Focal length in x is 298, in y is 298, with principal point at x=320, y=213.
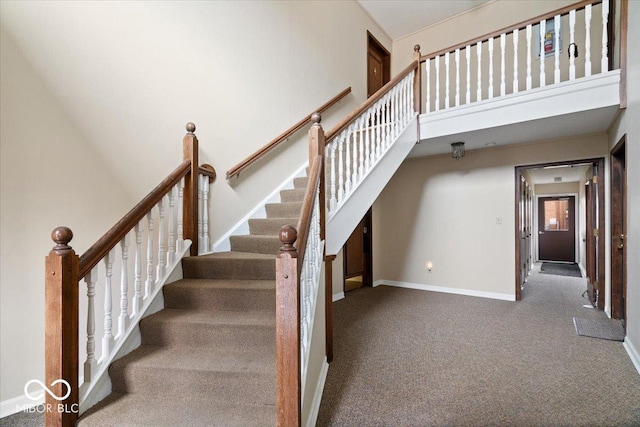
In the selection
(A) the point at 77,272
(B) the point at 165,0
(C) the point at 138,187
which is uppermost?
(B) the point at 165,0

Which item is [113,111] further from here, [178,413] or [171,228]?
[178,413]

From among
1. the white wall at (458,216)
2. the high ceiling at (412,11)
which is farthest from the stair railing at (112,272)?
the high ceiling at (412,11)

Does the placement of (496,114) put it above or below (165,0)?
below

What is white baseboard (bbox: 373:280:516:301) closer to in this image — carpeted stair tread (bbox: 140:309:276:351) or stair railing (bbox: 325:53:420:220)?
stair railing (bbox: 325:53:420:220)

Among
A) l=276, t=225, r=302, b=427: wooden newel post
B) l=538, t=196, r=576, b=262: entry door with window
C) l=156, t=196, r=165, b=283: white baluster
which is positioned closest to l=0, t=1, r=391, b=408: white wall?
l=156, t=196, r=165, b=283: white baluster

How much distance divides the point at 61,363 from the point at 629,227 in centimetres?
411

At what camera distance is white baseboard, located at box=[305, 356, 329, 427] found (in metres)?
1.66

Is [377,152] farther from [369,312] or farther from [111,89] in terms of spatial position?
[111,89]

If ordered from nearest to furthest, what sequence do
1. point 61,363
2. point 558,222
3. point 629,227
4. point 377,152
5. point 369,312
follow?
point 61,363
point 629,227
point 377,152
point 369,312
point 558,222

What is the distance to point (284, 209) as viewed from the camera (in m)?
3.08

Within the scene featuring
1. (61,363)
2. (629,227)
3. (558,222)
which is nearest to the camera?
(61,363)

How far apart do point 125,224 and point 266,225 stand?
1303 millimetres

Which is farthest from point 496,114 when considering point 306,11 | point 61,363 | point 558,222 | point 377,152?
point 558,222

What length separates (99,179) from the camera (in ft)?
6.84
